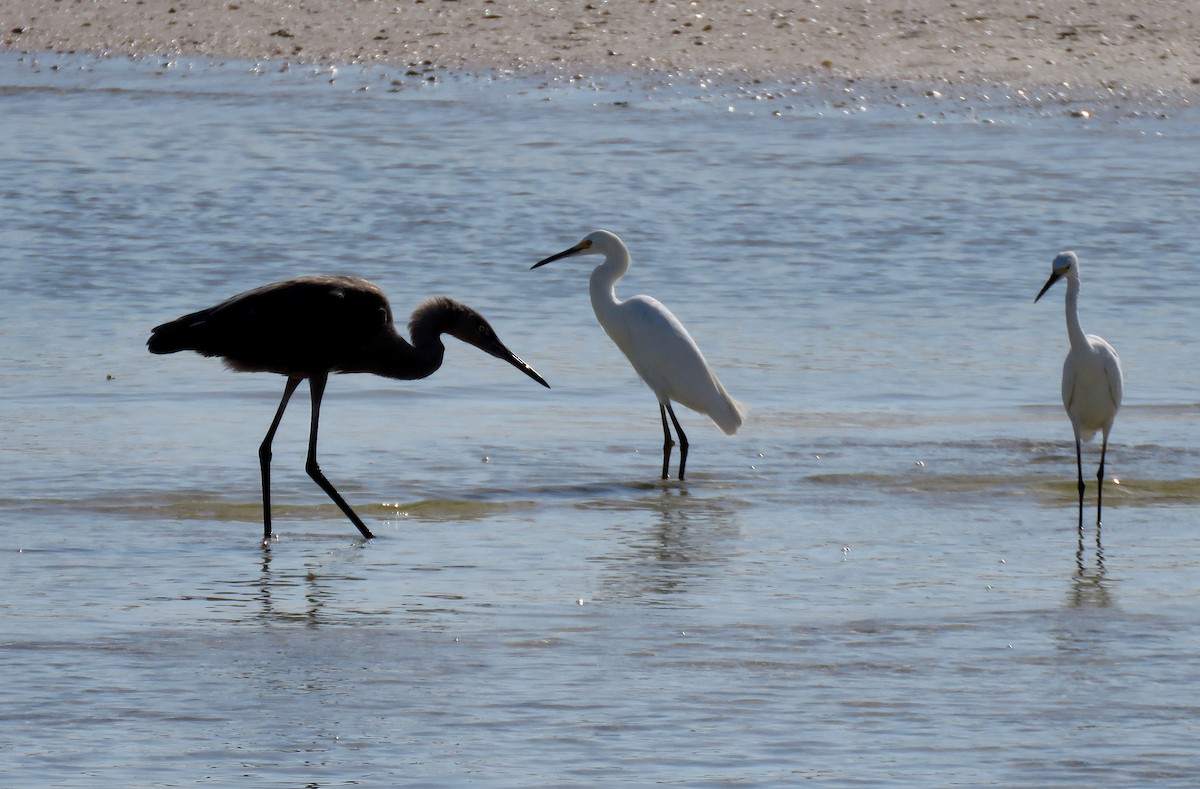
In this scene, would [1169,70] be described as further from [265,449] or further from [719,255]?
[265,449]

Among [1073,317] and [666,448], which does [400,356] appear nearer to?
[666,448]

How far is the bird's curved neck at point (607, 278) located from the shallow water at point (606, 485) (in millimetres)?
582

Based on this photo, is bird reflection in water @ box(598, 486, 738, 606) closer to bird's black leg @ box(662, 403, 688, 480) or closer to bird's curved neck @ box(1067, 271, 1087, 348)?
bird's black leg @ box(662, 403, 688, 480)

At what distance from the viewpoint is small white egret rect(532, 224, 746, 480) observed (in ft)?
29.5

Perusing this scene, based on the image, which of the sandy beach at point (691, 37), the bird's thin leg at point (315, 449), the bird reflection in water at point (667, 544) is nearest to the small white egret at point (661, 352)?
the bird reflection in water at point (667, 544)

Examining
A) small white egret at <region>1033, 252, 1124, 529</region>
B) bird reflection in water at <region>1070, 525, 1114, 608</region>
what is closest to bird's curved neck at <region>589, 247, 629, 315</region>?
small white egret at <region>1033, 252, 1124, 529</region>

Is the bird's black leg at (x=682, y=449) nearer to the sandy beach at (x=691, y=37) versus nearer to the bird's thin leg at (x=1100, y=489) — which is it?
the bird's thin leg at (x=1100, y=489)

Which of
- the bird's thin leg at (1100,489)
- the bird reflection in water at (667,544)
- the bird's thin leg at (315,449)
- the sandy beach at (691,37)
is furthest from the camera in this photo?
the sandy beach at (691,37)

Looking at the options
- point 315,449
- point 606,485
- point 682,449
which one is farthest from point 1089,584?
point 315,449

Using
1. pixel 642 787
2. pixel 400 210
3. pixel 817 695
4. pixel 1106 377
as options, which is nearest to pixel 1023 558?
pixel 1106 377

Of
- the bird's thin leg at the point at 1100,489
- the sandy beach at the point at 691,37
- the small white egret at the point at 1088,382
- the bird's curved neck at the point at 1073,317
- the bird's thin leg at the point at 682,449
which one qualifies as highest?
the sandy beach at the point at 691,37

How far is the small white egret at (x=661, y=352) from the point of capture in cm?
898

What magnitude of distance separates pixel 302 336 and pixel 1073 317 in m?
3.11

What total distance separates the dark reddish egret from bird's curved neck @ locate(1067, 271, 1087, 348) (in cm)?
266
